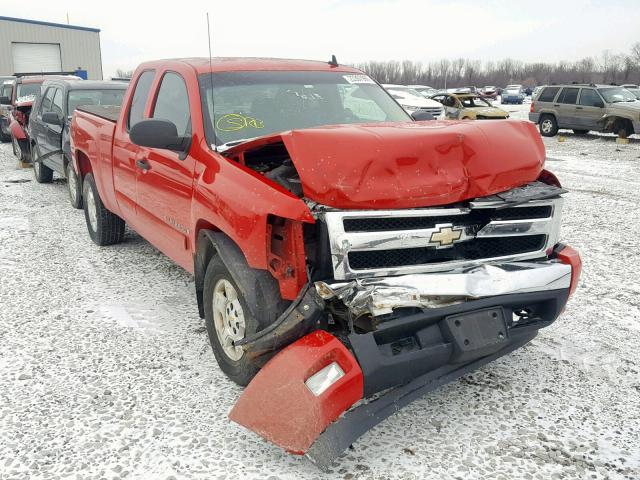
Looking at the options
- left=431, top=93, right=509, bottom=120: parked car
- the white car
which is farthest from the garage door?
left=431, top=93, right=509, bottom=120: parked car

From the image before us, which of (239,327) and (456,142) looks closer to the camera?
(456,142)

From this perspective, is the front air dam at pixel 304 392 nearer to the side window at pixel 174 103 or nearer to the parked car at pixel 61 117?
the side window at pixel 174 103

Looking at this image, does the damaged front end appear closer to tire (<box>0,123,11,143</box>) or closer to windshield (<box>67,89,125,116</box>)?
windshield (<box>67,89,125,116</box>)

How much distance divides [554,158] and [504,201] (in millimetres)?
12282

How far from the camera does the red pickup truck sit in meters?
2.57

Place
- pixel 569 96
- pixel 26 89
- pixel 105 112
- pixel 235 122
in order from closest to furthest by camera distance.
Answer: pixel 235 122
pixel 105 112
pixel 26 89
pixel 569 96

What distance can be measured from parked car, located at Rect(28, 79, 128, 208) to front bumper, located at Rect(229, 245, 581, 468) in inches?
240

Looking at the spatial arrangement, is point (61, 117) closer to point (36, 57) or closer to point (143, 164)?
point (143, 164)

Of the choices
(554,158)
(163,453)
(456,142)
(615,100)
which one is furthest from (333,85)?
(615,100)

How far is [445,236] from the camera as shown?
2861 mm

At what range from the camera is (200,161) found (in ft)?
11.4

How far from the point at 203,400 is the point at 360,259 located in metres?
1.26

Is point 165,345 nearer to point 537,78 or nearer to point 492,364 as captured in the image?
point 492,364

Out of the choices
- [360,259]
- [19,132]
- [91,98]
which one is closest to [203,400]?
[360,259]
